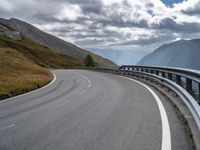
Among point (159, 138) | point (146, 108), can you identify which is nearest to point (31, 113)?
point (146, 108)

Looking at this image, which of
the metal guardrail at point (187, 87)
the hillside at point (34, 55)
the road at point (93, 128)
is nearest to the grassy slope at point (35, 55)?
the hillside at point (34, 55)

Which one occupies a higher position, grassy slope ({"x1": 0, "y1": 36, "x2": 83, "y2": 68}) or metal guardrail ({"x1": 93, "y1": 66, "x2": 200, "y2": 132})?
grassy slope ({"x1": 0, "y1": 36, "x2": 83, "y2": 68})

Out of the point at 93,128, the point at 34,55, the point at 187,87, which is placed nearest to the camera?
the point at 93,128

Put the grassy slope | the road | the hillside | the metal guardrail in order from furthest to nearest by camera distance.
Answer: the grassy slope
the hillside
the metal guardrail
the road

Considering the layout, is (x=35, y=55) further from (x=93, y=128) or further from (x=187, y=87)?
(x=93, y=128)

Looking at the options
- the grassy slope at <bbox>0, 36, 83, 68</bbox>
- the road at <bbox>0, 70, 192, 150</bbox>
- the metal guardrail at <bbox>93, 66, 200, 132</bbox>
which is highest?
the grassy slope at <bbox>0, 36, 83, 68</bbox>

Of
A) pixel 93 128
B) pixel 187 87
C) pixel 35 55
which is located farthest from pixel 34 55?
pixel 93 128

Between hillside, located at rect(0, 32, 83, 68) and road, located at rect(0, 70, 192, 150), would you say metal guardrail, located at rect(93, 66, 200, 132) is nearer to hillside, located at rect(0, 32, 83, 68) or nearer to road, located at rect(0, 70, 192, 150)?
road, located at rect(0, 70, 192, 150)

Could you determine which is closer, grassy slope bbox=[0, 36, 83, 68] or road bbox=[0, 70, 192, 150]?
road bbox=[0, 70, 192, 150]

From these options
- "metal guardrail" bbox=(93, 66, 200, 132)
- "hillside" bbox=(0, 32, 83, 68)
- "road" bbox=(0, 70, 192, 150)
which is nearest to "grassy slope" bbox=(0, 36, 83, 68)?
"hillside" bbox=(0, 32, 83, 68)

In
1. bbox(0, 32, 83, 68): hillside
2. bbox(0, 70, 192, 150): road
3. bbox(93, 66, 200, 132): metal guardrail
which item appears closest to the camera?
bbox(0, 70, 192, 150): road

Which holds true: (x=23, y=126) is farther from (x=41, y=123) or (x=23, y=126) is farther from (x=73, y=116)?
(x=73, y=116)

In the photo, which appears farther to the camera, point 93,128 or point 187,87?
point 187,87

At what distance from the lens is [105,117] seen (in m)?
11.0
